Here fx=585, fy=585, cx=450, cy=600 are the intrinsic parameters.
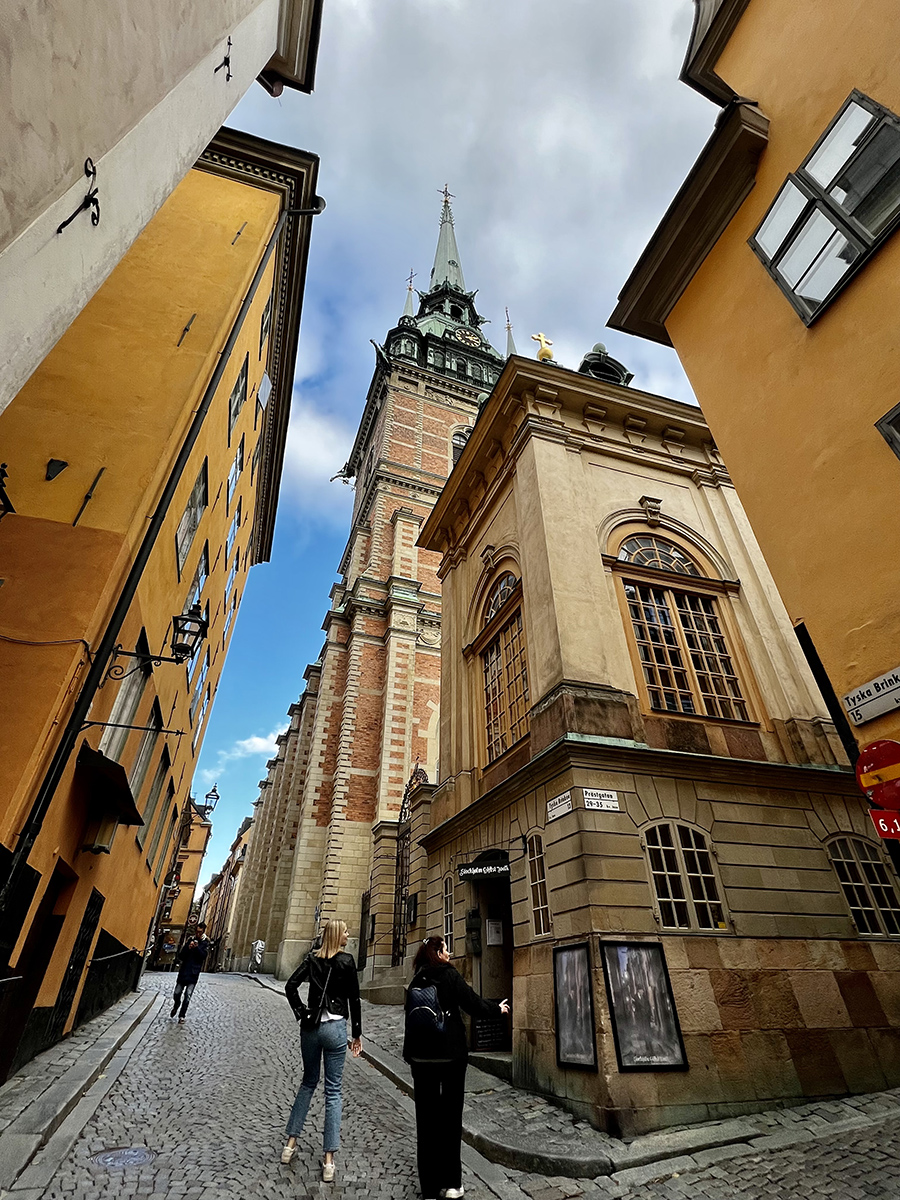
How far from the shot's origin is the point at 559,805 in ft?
25.7

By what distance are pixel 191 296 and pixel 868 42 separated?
30.1 ft

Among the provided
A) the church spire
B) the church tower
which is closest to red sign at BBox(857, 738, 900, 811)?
the church tower

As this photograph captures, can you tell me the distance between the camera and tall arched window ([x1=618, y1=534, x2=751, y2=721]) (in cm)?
965

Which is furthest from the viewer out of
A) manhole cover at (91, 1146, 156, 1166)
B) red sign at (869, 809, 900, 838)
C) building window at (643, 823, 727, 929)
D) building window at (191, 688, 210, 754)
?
building window at (191, 688, 210, 754)

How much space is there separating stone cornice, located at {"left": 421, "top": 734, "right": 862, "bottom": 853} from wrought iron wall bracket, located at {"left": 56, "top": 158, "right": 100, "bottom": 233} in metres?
7.05

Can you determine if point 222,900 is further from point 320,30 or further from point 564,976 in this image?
point 320,30

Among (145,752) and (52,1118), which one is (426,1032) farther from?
(145,752)

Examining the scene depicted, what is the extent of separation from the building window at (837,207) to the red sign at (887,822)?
486cm

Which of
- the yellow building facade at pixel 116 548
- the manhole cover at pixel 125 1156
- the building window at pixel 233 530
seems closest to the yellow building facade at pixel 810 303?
the manhole cover at pixel 125 1156

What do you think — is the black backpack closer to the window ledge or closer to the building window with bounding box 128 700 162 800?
the building window with bounding box 128 700 162 800

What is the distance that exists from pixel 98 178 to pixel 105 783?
6.25 m

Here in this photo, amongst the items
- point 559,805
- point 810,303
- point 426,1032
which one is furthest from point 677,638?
point 426,1032

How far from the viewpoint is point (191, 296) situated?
9539 mm

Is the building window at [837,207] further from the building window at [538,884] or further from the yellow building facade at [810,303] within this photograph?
the building window at [538,884]
